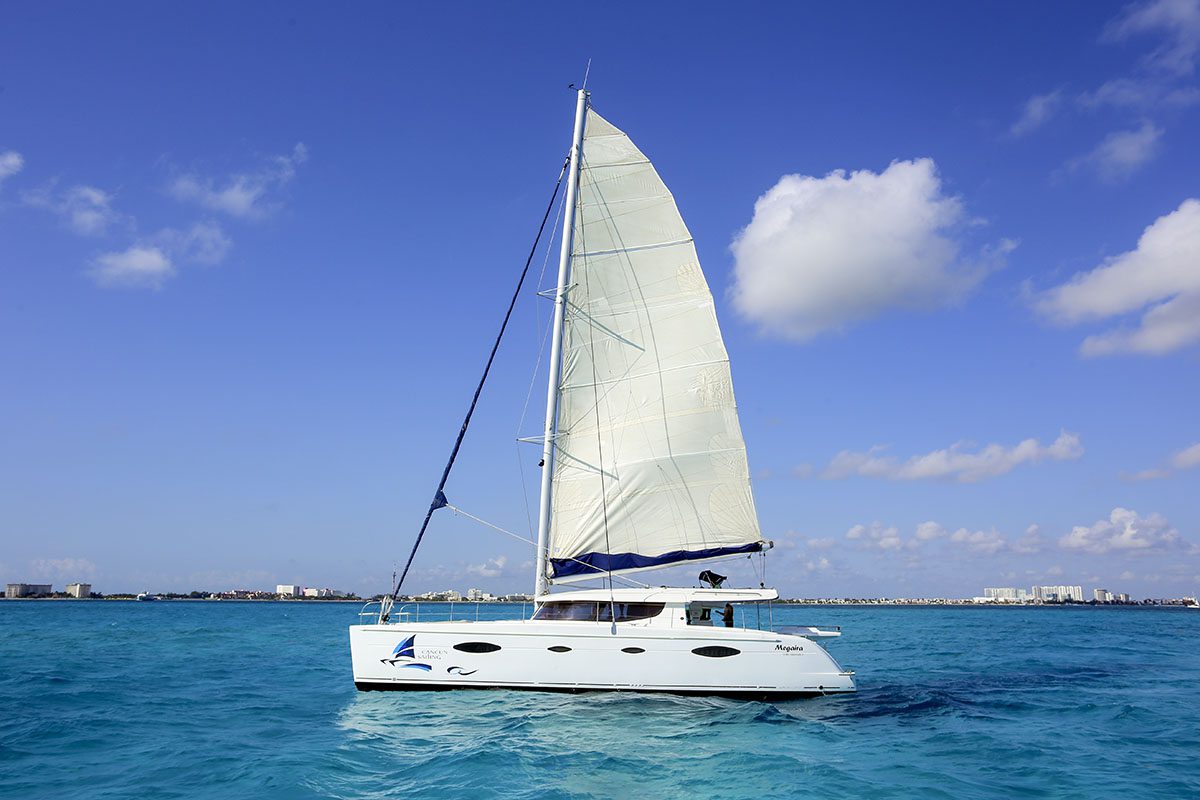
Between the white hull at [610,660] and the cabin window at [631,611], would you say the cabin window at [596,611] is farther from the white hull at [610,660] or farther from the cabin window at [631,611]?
the white hull at [610,660]

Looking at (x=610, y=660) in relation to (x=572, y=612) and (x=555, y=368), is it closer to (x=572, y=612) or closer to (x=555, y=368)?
(x=572, y=612)

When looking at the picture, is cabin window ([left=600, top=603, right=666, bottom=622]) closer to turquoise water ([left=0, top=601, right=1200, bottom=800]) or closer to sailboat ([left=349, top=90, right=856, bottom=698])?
sailboat ([left=349, top=90, right=856, bottom=698])

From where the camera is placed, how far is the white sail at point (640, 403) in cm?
2016

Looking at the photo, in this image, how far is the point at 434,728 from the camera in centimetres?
1593

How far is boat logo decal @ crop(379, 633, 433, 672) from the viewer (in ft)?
59.8

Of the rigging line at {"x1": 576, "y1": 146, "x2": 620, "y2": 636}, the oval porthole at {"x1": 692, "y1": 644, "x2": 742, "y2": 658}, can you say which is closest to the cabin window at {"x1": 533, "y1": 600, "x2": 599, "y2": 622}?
the rigging line at {"x1": 576, "y1": 146, "x2": 620, "y2": 636}

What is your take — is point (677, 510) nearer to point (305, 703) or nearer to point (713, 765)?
Result: point (713, 765)

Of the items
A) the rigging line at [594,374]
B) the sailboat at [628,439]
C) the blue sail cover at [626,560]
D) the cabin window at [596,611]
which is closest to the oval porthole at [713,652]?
the sailboat at [628,439]

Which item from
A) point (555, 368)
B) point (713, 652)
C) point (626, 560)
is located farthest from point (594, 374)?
point (713, 652)

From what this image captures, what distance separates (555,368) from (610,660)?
7422mm

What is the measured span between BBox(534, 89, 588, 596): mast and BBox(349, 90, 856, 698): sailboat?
40 mm

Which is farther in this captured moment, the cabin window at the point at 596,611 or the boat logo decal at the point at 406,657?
the cabin window at the point at 596,611

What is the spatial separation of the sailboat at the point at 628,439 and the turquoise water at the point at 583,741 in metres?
1.85

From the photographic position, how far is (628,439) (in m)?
20.4
